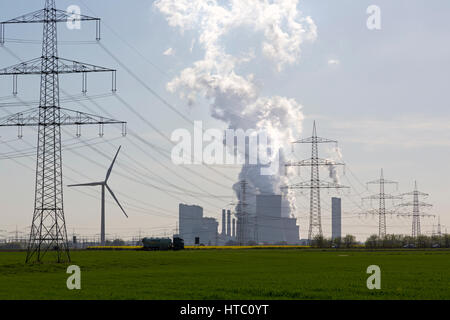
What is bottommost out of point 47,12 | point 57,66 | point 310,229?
point 310,229
